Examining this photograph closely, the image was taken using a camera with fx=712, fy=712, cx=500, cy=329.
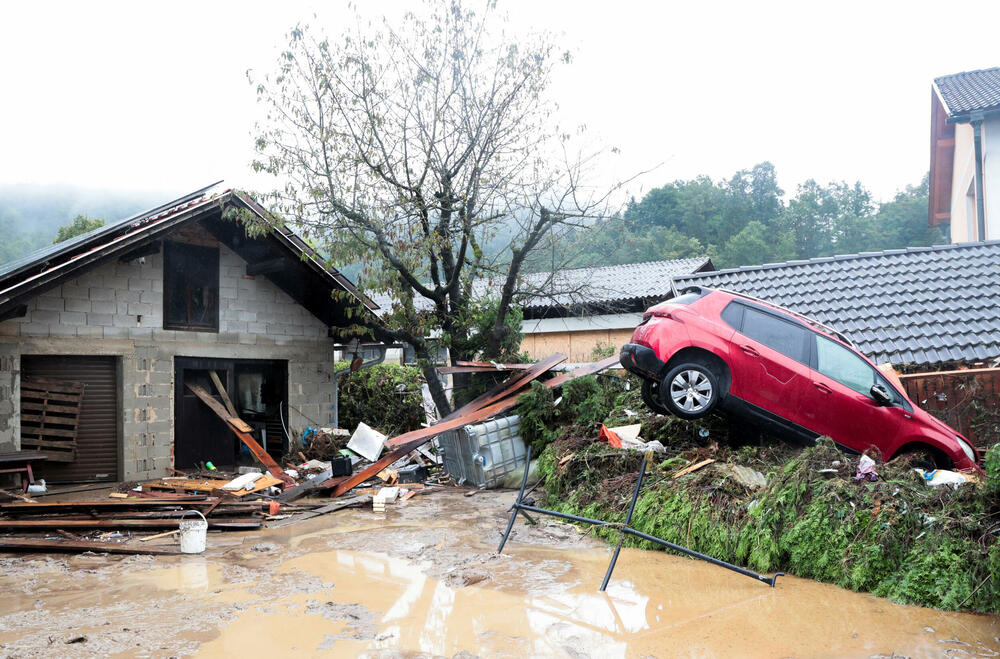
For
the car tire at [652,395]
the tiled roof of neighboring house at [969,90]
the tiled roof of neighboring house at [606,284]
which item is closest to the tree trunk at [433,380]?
the tiled roof of neighboring house at [606,284]

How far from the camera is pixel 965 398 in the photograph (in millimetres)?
9438

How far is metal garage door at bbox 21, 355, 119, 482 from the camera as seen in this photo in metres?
11.8

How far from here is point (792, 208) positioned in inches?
2234

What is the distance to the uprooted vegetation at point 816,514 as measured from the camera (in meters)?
5.39

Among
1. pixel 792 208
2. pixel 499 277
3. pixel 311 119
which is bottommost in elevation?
pixel 499 277

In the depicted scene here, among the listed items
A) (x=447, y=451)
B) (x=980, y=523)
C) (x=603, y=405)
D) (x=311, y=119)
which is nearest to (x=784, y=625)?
(x=980, y=523)

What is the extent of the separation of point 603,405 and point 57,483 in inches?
356

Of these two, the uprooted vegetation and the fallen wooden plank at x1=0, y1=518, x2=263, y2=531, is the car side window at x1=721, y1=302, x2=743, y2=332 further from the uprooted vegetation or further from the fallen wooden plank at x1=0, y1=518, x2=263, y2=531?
the fallen wooden plank at x1=0, y1=518, x2=263, y2=531

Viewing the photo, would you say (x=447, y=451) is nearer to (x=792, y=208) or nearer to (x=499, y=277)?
(x=499, y=277)

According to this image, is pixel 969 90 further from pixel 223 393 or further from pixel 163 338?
pixel 163 338

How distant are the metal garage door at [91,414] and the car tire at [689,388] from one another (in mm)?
9638

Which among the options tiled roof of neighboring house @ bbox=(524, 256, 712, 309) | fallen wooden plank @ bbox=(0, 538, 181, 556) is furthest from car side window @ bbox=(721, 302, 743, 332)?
tiled roof of neighboring house @ bbox=(524, 256, 712, 309)

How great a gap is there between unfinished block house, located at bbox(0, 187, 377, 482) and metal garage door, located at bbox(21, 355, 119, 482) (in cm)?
2

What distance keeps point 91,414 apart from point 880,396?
1204 centimetres
